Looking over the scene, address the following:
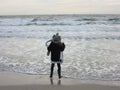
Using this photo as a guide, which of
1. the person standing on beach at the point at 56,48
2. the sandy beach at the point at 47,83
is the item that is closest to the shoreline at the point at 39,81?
the sandy beach at the point at 47,83

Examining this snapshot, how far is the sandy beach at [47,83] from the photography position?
7.93 m

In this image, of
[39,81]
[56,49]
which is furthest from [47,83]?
[56,49]

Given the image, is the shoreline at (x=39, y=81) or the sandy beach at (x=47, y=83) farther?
the shoreline at (x=39, y=81)

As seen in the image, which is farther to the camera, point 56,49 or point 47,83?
point 56,49

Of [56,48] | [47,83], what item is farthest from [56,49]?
[47,83]

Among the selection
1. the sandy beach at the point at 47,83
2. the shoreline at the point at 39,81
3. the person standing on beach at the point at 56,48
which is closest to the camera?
the sandy beach at the point at 47,83

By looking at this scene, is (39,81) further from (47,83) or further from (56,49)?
(56,49)

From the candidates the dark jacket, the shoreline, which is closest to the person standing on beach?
the dark jacket

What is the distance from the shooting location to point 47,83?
845cm

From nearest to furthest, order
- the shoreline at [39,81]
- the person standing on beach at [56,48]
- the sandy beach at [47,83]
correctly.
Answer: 1. the sandy beach at [47,83]
2. the shoreline at [39,81]
3. the person standing on beach at [56,48]

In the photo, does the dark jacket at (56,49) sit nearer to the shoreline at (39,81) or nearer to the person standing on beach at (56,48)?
the person standing on beach at (56,48)

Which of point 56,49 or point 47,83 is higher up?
point 56,49

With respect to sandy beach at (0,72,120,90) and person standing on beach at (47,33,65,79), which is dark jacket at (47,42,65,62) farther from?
sandy beach at (0,72,120,90)

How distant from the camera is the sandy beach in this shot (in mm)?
7934
